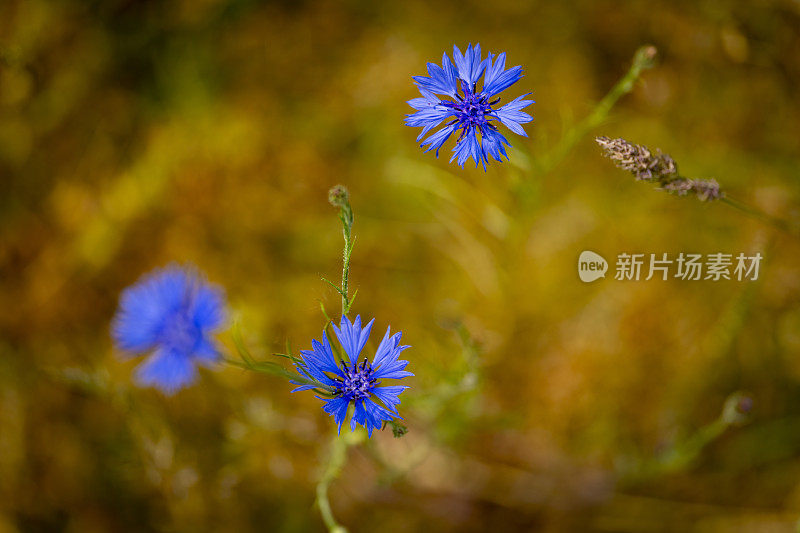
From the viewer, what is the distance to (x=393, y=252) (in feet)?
5.69

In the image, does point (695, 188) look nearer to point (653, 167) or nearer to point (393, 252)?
point (653, 167)

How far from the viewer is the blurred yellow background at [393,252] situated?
1555 millimetres

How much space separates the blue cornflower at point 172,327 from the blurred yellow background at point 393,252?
183 mm

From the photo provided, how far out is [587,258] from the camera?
4.82 feet

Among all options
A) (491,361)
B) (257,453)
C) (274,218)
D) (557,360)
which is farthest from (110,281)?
(557,360)

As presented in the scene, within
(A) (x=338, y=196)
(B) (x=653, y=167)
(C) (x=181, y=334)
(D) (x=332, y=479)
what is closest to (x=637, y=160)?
(B) (x=653, y=167)

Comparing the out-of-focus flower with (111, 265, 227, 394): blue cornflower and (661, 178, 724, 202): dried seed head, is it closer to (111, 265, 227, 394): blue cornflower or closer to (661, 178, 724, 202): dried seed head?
(661, 178, 724, 202): dried seed head

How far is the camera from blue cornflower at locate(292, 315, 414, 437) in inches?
29.4

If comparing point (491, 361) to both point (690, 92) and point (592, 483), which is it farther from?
point (690, 92)

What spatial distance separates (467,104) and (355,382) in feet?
1.35

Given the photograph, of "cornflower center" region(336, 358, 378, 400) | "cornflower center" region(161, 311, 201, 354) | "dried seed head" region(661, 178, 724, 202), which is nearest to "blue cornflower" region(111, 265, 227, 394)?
"cornflower center" region(161, 311, 201, 354)

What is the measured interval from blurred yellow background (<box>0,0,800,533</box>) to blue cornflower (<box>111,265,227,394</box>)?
183 millimetres

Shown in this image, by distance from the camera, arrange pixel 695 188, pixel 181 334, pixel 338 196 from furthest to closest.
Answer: pixel 181 334 → pixel 695 188 → pixel 338 196

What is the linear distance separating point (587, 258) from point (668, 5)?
0.78 m
